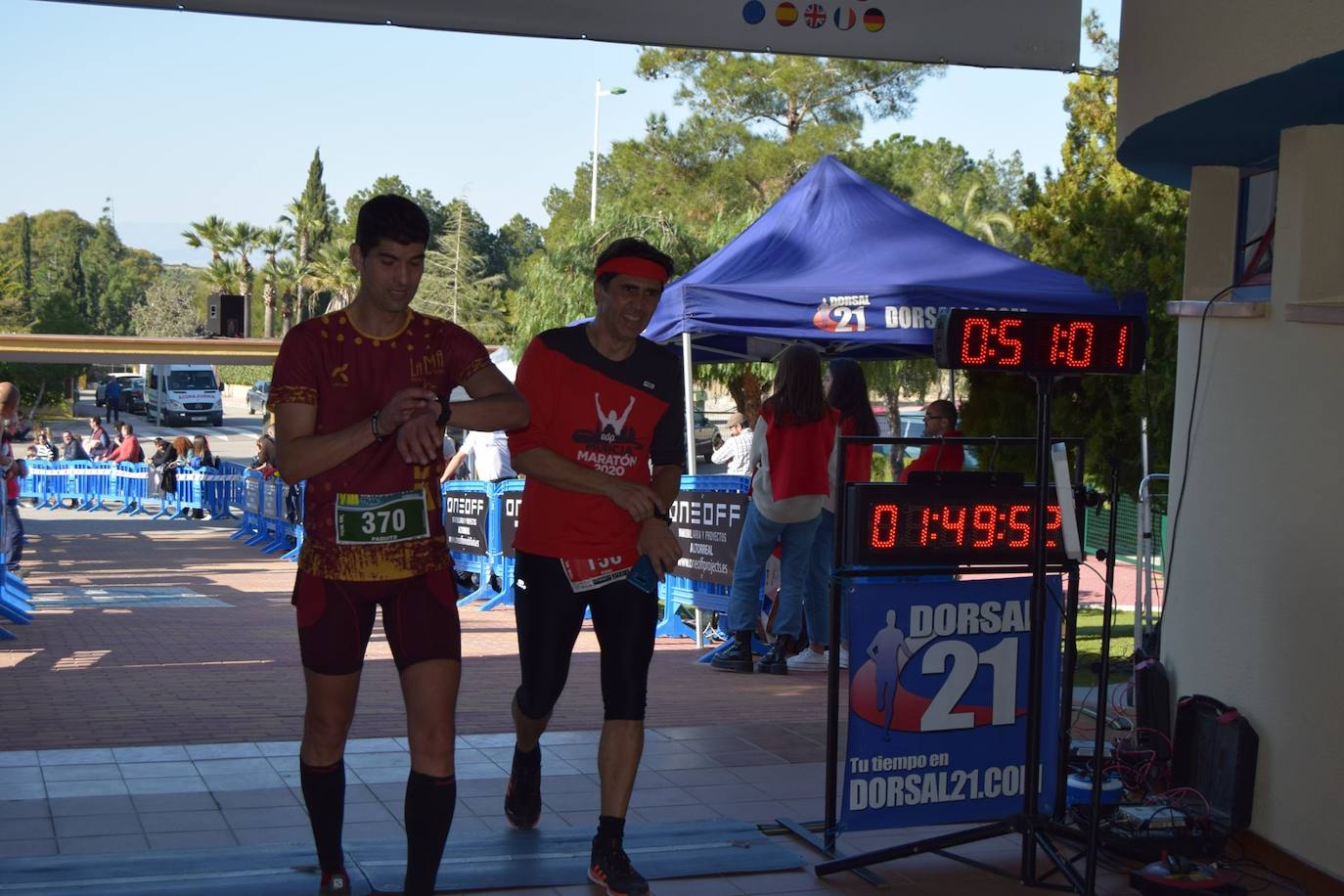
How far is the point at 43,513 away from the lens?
97.1 feet

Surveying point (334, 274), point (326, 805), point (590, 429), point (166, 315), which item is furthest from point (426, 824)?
point (166, 315)

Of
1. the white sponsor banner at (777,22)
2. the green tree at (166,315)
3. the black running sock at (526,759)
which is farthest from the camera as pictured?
the green tree at (166,315)

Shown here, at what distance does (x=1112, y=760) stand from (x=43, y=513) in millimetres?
27557

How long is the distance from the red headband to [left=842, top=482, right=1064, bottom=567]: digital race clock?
98 centimetres

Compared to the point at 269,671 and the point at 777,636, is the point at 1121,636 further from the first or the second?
the point at 269,671

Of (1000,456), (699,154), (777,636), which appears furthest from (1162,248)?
(699,154)

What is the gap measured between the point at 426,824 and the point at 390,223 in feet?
5.43

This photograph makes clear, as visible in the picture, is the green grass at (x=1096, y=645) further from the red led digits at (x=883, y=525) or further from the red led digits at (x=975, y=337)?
the red led digits at (x=975, y=337)

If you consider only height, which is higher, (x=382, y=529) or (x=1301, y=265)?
(x=1301, y=265)

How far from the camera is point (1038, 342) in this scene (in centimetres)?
484

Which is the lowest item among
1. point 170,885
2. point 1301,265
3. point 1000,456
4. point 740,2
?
point 170,885

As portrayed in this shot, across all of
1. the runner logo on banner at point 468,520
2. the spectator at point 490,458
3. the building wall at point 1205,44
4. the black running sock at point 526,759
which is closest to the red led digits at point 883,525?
the black running sock at point 526,759

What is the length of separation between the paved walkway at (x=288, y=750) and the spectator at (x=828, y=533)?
13.1 inches

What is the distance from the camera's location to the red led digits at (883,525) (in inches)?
200
